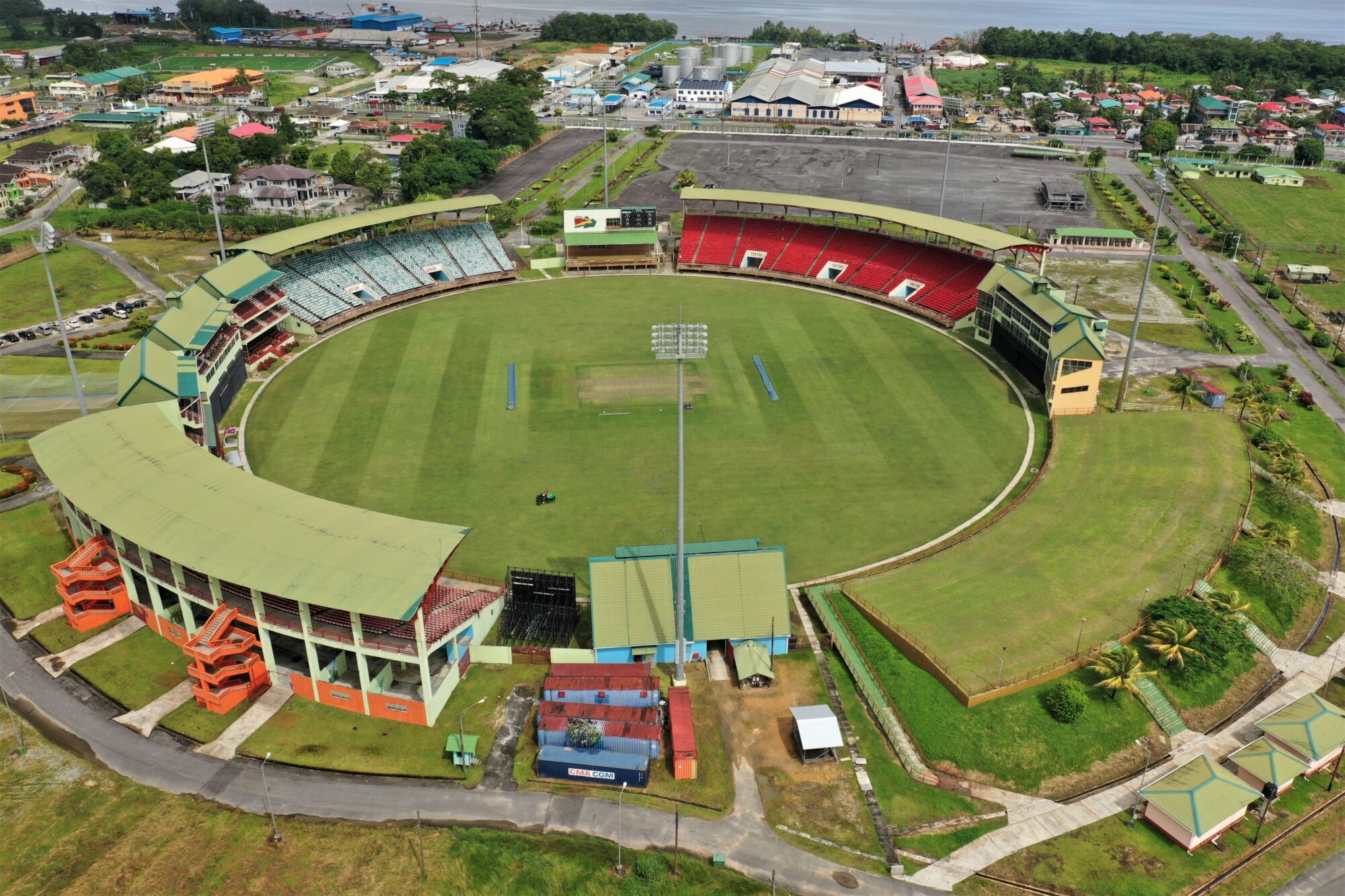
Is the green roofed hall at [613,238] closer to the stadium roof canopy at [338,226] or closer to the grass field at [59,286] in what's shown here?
the stadium roof canopy at [338,226]

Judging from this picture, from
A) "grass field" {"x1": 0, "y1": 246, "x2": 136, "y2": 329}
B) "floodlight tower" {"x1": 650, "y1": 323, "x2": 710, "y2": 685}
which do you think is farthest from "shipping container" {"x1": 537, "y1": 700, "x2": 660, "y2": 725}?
"grass field" {"x1": 0, "y1": 246, "x2": 136, "y2": 329}

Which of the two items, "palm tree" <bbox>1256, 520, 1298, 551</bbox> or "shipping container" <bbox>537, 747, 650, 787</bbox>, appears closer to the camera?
"shipping container" <bbox>537, 747, 650, 787</bbox>

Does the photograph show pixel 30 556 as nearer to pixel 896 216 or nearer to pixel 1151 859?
pixel 1151 859

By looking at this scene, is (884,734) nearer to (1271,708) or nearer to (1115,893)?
(1115,893)

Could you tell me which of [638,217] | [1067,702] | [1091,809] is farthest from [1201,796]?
[638,217]

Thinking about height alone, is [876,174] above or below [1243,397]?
above

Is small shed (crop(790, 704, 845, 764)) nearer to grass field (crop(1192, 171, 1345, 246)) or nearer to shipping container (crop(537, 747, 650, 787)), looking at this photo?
shipping container (crop(537, 747, 650, 787))

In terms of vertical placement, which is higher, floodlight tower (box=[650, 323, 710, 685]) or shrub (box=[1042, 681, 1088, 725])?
floodlight tower (box=[650, 323, 710, 685])
